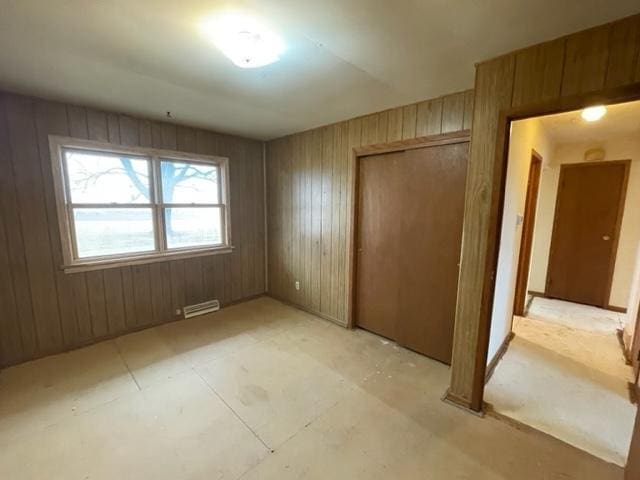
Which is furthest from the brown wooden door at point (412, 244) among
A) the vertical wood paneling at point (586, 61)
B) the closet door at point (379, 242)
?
the vertical wood paneling at point (586, 61)

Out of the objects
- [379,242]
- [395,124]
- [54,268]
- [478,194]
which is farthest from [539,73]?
[54,268]

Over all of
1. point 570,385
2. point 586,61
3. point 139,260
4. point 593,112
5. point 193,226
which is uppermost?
point 593,112

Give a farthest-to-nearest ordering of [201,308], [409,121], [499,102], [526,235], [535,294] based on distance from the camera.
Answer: [535,294], [201,308], [526,235], [409,121], [499,102]

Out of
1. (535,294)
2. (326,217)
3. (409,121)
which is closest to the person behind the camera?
(409,121)

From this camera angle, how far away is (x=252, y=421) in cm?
188

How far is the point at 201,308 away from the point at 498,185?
11.7 feet

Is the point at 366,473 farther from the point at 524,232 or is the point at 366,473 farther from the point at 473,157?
the point at 524,232

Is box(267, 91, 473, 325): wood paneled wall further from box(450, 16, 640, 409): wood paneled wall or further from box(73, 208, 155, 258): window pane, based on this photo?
box(73, 208, 155, 258): window pane

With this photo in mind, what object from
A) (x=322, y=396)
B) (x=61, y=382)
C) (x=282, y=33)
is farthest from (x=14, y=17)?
(x=322, y=396)

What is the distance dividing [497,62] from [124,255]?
12.4 feet

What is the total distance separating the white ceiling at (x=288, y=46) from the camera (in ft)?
4.33

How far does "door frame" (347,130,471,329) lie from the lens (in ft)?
8.12

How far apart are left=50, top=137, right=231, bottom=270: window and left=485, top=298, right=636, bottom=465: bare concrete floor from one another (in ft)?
11.8

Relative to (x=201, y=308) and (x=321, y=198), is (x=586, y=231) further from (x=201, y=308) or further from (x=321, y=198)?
(x=201, y=308)
